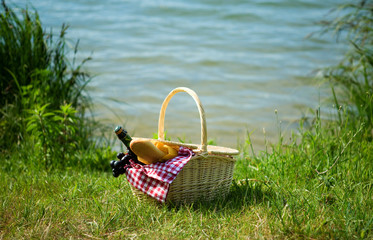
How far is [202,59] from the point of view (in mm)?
9539

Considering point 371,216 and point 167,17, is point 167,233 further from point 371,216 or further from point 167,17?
point 167,17

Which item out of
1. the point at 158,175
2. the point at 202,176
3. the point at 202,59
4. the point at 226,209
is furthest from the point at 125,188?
the point at 202,59

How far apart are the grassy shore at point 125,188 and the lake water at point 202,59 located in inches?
37.0

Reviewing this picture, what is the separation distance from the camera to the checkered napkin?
2.60m

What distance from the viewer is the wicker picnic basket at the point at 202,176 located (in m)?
2.66

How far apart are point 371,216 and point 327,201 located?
1.26 ft

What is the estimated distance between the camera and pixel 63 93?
461cm

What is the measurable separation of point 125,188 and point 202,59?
6789mm

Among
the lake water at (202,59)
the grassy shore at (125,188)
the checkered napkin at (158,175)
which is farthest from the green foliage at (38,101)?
the checkered napkin at (158,175)

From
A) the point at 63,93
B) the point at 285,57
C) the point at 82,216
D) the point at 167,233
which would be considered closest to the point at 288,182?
the point at 167,233

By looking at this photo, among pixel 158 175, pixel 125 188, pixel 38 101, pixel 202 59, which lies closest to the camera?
pixel 158 175

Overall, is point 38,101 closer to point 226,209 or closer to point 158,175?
point 158,175

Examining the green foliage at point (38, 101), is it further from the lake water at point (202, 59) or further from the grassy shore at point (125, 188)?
the lake water at point (202, 59)

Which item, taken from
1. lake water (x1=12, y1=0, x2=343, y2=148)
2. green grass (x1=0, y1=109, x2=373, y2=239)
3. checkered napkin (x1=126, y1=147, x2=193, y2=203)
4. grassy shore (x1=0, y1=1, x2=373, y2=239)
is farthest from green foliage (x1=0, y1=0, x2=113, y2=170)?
checkered napkin (x1=126, y1=147, x2=193, y2=203)
